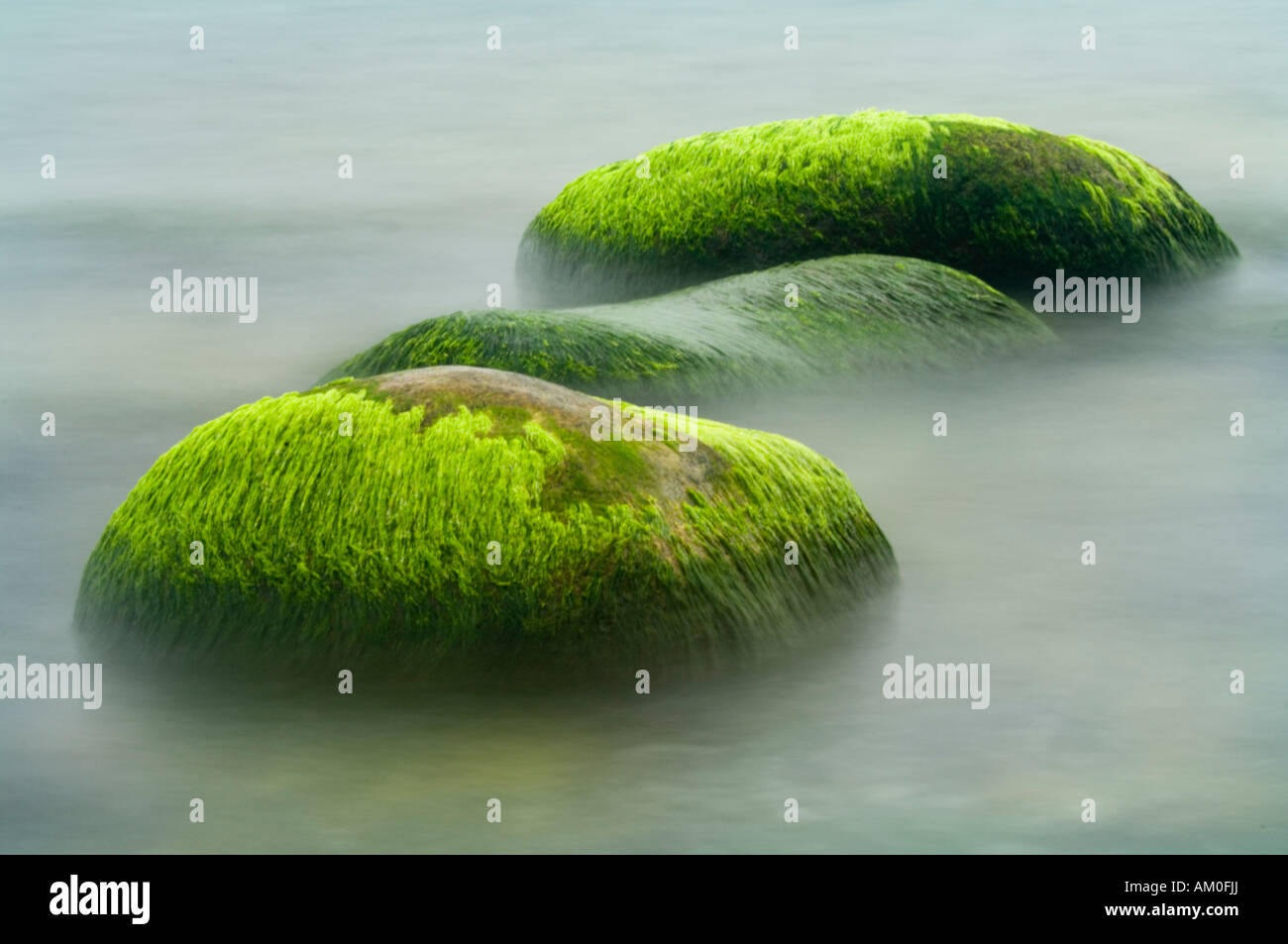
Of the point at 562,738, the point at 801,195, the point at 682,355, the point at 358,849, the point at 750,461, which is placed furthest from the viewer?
the point at 801,195

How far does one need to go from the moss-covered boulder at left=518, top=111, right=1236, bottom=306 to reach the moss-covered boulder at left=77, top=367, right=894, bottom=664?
633cm

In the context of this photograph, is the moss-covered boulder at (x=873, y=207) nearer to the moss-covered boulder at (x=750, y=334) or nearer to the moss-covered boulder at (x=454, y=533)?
the moss-covered boulder at (x=750, y=334)

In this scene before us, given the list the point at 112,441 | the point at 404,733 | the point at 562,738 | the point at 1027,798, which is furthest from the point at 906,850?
the point at 112,441

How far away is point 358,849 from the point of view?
889cm

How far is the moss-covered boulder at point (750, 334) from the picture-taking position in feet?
45.4

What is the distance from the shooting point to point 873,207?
1691cm

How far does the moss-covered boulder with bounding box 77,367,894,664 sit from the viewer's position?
392 inches

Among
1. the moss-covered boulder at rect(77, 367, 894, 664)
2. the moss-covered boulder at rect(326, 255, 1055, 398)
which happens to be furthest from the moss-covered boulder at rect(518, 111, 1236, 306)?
the moss-covered boulder at rect(77, 367, 894, 664)

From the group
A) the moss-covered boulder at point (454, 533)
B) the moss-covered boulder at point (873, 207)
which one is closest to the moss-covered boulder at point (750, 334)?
the moss-covered boulder at point (873, 207)

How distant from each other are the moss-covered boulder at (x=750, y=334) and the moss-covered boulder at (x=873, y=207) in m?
1.01

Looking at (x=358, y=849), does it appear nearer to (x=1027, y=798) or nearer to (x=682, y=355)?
(x=1027, y=798)

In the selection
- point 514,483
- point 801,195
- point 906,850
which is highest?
point 801,195

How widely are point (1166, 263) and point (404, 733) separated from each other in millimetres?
9572

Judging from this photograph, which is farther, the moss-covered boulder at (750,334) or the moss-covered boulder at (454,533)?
the moss-covered boulder at (750,334)
